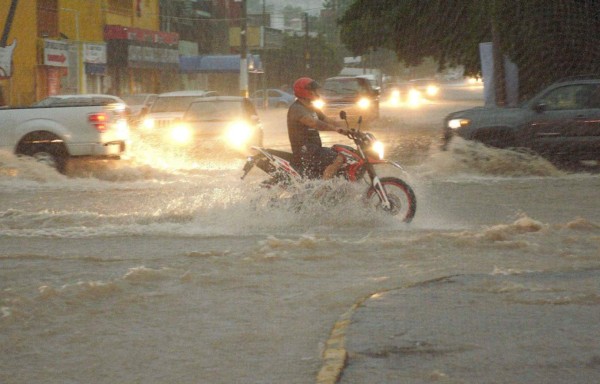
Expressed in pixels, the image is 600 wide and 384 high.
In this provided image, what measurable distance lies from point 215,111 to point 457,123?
5675 millimetres

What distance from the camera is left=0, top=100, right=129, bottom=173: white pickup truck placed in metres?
18.2

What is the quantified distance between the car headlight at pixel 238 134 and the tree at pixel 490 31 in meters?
8.16

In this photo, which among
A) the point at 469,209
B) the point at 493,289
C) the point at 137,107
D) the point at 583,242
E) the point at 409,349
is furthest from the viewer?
the point at 137,107

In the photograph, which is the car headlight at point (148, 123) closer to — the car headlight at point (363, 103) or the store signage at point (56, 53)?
the car headlight at point (363, 103)

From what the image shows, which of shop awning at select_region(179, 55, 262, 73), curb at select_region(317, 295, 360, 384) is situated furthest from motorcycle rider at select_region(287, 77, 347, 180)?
shop awning at select_region(179, 55, 262, 73)

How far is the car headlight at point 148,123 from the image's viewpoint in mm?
25094

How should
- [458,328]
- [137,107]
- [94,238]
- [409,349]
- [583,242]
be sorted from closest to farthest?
[409,349] < [458,328] < [583,242] < [94,238] < [137,107]

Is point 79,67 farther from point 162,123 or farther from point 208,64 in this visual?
point 162,123

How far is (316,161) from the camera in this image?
11328 mm

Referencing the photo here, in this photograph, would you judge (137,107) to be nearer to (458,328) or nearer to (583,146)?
(583,146)

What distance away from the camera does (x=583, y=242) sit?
1007 cm

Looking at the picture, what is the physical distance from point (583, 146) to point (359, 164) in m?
7.33

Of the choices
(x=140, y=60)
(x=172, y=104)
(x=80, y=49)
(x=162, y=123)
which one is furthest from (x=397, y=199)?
(x=140, y=60)

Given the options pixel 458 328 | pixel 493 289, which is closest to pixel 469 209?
pixel 493 289
